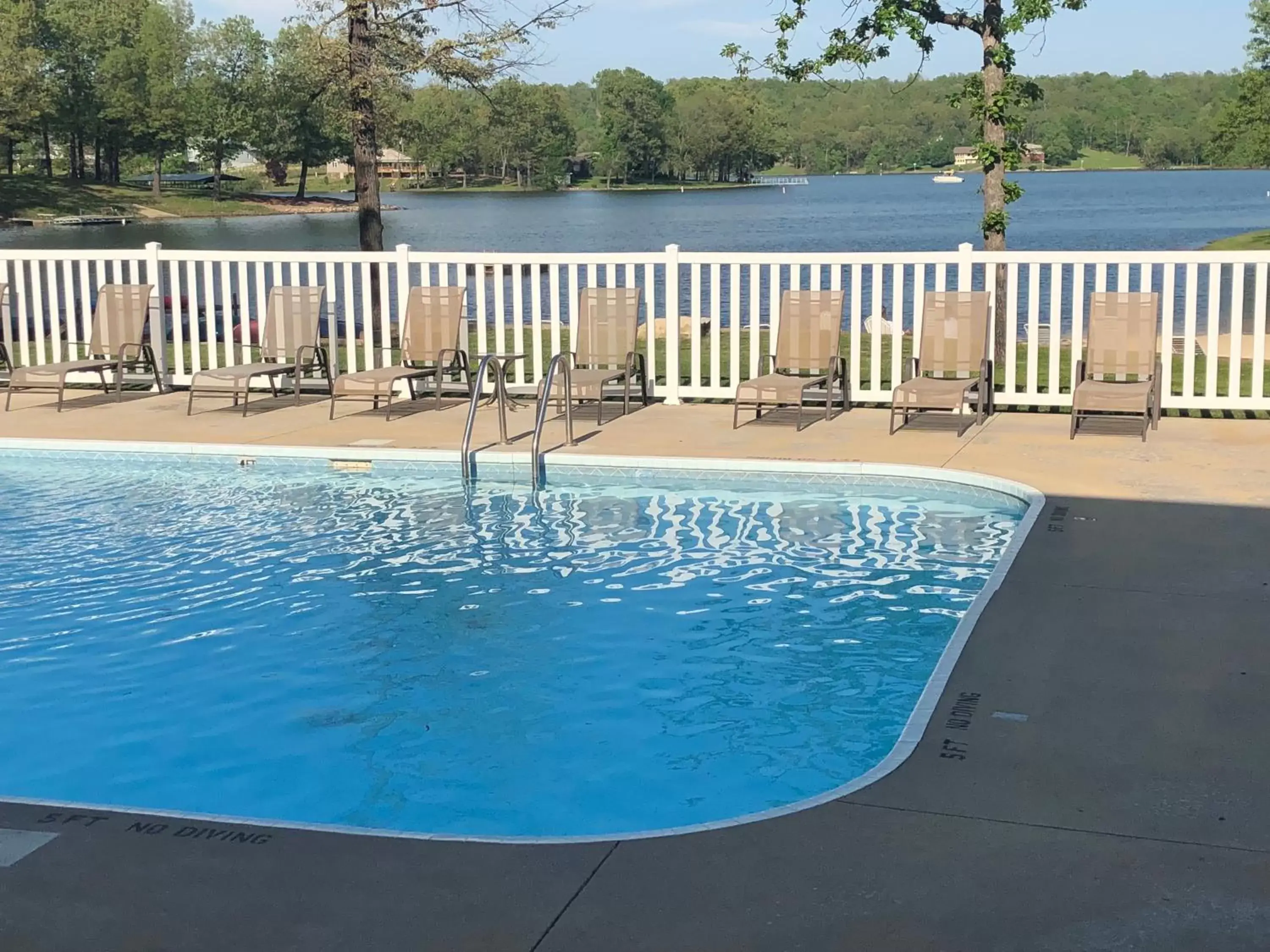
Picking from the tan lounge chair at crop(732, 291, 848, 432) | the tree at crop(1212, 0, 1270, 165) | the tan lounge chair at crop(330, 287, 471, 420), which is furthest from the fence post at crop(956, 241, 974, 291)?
the tree at crop(1212, 0, 1270, 165)

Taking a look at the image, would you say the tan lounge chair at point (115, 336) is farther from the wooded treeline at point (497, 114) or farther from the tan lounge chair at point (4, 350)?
the wooded treeline at point (497, 114)

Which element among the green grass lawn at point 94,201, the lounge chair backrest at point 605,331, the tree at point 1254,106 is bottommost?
the lounge chair backrest at point 605,331

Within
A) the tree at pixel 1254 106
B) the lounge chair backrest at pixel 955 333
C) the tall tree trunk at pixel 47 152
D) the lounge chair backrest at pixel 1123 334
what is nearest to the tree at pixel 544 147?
the tall tree trunk at pixel 47 152

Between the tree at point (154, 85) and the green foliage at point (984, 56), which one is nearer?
the green foliage at point (984, 56)

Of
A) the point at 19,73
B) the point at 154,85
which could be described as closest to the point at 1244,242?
the point at 19,73

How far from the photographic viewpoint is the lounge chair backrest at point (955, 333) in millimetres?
9773

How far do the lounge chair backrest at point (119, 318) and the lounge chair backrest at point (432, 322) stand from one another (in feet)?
7.26

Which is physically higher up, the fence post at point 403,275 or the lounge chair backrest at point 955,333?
the fence post at point 403,275

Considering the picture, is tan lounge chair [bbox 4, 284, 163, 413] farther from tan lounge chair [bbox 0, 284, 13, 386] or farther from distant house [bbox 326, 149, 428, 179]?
distant house [bbox 326, 149, 428, 179]

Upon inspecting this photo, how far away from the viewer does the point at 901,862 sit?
3473mm

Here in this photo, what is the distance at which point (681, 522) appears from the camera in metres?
7.99

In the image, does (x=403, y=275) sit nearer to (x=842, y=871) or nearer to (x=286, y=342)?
(x=286, y=342)

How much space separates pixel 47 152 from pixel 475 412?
8818 centimetres

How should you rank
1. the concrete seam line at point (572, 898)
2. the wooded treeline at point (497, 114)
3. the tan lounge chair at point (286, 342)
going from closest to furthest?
A: the concrete seam line at point (572, 898) → the tan lounge chair at point (286, 342) → the wooded treeline at point (497, 114)
